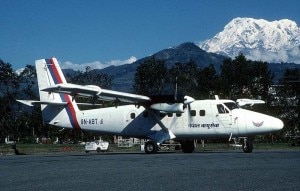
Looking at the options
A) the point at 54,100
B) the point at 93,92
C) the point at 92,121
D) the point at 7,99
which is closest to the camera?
the point at 93,92

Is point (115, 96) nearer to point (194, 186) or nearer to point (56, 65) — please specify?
point (56, 65)

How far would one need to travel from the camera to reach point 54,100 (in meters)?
38.4

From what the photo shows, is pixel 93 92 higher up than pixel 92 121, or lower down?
higher up

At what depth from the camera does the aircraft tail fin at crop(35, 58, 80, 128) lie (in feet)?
124

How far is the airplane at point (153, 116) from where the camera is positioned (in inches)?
1314

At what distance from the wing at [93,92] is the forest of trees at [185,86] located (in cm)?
5933

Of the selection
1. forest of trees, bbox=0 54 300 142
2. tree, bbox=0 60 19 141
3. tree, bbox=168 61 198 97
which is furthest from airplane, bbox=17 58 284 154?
tree, bbox=168 61 198 97

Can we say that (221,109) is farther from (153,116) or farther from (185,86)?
(185,86)

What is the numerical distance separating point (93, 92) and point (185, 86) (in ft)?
238

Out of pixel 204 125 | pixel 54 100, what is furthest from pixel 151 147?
pixel 54 100

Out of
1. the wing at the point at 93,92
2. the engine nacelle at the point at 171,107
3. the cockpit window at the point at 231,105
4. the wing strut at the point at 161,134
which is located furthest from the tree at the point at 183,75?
the wing at the point at 93,92

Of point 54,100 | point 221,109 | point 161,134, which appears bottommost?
point 161,134

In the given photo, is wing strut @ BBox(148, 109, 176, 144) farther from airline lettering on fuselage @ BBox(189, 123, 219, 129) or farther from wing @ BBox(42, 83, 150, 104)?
wing @ BBox(42, 83, 150, 104)

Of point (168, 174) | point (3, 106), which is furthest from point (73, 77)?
point (168, 174)
